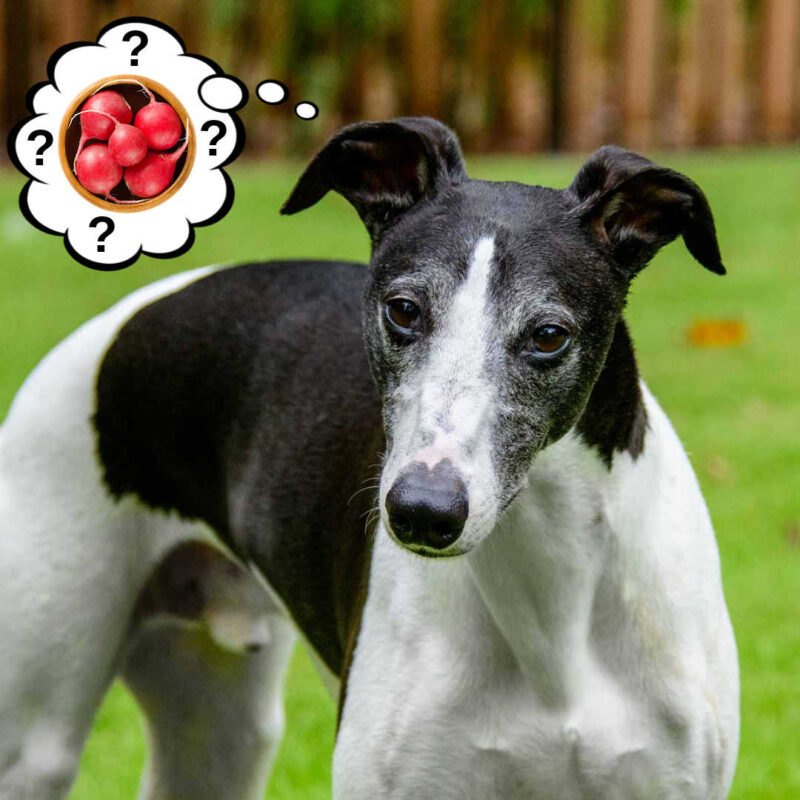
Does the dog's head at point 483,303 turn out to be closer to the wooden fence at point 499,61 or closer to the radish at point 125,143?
the radish at point 125,143

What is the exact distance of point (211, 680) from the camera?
400cm

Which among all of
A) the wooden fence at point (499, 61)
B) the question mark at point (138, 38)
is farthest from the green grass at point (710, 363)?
the question mark at point (138, 38)

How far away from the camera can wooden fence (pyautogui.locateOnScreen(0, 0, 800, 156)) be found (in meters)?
12.2

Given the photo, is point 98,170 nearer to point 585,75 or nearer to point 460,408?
point 460,408

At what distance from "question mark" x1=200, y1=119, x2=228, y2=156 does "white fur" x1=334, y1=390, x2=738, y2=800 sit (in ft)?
4.10

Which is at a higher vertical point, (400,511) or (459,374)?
(459,374)

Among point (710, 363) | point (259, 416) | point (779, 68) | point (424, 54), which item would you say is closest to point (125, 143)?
point (259, 416)

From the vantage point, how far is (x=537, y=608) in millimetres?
2916

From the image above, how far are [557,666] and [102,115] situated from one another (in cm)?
173

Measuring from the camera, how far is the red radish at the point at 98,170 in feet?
12.2

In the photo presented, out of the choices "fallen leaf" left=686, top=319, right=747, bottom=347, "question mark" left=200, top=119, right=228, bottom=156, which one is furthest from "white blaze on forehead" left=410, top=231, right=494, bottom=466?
"fallen leaf" left=686, top=319, right=747, bottom=347

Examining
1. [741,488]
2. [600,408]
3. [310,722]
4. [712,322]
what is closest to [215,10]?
[712,322]

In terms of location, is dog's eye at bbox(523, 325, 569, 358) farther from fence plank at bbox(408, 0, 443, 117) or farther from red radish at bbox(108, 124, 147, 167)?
fence plank at bbox(408, 0, 443, 117)

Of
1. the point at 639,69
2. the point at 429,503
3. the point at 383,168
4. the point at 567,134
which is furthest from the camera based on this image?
the point at 567,134
